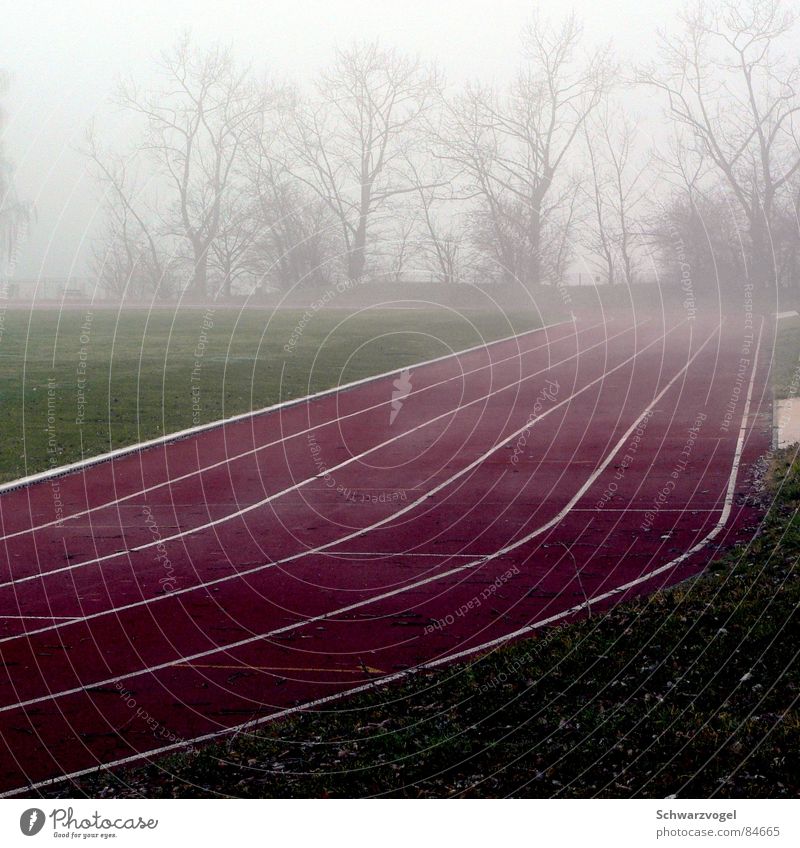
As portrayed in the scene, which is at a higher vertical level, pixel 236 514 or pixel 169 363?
pixel 169 363

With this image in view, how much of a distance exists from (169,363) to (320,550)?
18261 mm

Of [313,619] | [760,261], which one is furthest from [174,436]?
[760,261]

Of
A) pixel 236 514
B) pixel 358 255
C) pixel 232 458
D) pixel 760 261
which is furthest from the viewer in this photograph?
pixel 760 261

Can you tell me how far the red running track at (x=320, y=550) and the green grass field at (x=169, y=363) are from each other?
1411mm

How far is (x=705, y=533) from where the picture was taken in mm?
11000

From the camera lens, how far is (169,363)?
92.6ft

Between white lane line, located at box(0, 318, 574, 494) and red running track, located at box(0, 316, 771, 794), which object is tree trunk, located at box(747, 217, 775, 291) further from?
white lane line, located at box(0, 318, 574, 494)

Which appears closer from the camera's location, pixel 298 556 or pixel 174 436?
pixel 298 556

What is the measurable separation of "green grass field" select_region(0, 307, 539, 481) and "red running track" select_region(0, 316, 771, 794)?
141 centimetres

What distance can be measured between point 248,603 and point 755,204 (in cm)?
1347

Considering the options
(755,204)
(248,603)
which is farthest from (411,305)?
(248,603)

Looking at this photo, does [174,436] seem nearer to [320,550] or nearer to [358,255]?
[358,255]

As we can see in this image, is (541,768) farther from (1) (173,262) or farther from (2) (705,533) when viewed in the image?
(1) (173,262)

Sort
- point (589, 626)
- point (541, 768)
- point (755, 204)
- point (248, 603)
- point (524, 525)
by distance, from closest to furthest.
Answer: point (541, 768) → point (589, 626) → point (248, 603) → point (524, 525) → point (755, 204)
